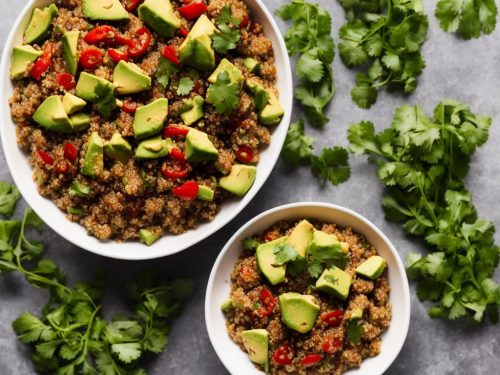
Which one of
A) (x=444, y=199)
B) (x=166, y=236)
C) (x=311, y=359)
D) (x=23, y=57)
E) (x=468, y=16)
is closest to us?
(x=23, y=57)

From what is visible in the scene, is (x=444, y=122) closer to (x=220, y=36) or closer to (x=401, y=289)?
(x=401, y=289)

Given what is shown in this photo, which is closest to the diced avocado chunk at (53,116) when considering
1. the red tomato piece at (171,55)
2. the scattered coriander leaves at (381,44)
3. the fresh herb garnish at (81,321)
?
the red tomato piece at (171,55)

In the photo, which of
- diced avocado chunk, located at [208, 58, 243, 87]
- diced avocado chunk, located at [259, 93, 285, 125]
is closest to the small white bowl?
diced avocado chunk, located at [259, 93, 285, 125]

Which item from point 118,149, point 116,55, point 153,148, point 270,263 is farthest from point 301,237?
point 116,55

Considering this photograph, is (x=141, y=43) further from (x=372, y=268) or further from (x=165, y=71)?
(x=372, y=268)

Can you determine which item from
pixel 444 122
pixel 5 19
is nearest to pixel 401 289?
pixel 444 122
